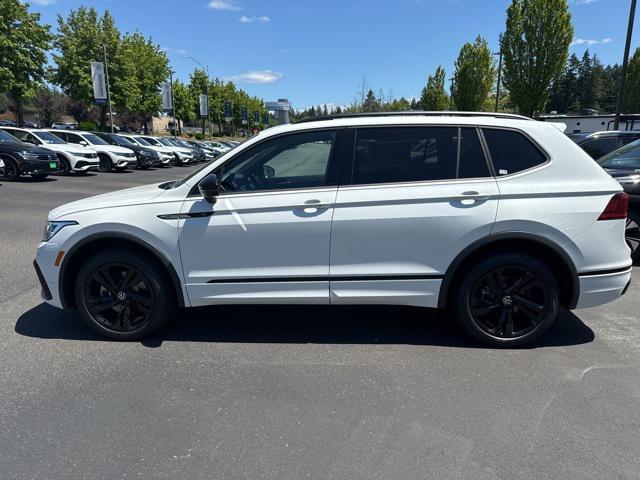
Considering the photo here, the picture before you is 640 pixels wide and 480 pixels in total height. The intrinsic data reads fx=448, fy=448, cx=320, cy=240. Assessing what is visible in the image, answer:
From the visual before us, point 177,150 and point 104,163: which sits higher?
point 177,150

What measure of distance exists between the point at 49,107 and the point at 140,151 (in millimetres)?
61921

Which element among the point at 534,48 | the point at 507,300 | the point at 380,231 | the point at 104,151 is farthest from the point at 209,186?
the point at 534,48

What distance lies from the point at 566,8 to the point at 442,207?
2653 cm

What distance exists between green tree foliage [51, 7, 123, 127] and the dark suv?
22.8m

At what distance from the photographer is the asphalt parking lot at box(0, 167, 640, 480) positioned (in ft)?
7.82

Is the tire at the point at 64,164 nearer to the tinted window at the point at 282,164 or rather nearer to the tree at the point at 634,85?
the tinted window at the point at 282,164

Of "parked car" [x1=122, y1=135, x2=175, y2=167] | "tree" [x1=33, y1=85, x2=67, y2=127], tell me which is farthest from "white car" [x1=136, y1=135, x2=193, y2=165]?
"tree" [x1=33, y1=85, x2=67, y2=127]

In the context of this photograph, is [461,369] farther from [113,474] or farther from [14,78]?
[14,78]

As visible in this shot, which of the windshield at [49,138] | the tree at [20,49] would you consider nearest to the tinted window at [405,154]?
the windshield at [49,138]

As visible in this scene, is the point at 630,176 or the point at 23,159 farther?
the point at 23,159

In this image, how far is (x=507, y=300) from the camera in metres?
3.56

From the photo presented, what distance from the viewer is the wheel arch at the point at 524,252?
341cm

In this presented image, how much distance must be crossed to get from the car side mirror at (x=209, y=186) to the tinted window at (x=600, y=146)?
10.9 metres

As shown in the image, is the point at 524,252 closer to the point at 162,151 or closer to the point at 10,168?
the point at 10,168
